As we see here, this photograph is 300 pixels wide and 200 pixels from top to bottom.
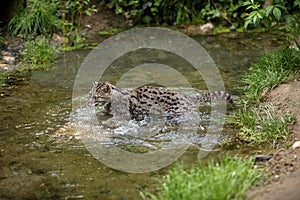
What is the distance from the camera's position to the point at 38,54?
9.94 metres

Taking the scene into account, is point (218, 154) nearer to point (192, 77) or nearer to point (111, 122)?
point (111, 122)

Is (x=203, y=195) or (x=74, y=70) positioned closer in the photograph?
(x=203, y=195)

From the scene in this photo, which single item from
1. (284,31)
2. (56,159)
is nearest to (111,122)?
(56,159)

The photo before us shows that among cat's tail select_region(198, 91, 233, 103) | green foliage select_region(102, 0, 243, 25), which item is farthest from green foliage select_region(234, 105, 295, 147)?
green foliage select_region(102, 0, 243, 25)

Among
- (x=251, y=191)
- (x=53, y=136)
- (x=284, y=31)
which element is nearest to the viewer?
(x=251, y=191)

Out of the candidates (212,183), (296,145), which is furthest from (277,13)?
(212,183)

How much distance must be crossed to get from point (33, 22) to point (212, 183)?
7.55 meters

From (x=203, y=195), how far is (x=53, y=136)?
9.44ft

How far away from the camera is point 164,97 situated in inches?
290

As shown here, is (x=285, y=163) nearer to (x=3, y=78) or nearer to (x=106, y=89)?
(x=106, y=89)

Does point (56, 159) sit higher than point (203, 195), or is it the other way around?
point (203, 195)

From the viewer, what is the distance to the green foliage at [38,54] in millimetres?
9930

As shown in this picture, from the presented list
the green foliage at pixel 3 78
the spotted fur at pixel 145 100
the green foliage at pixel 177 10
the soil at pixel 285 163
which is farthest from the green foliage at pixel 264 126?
the green foliage at pixel 177 10

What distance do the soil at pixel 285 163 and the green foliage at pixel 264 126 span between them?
0.43 ft
